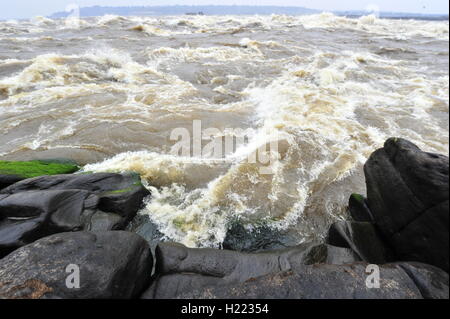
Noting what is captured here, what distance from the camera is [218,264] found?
11.6 ft

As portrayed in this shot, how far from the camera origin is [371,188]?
14.0ft

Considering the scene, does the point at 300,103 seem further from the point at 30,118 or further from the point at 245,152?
the point at 30,118

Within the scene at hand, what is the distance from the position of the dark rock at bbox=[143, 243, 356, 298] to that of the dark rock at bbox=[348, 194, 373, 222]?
969 millimetres

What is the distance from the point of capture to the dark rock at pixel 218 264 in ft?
10.7

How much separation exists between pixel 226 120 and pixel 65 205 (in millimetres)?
5732

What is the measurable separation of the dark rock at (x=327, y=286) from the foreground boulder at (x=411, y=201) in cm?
35

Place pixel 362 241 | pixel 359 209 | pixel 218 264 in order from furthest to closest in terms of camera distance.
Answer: pixel 359 209
pixel 362 241
pixel 218 264

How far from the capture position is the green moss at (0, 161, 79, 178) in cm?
526

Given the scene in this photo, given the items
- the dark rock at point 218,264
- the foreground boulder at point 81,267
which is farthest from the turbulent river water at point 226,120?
the foreground boulder at point 81,267
